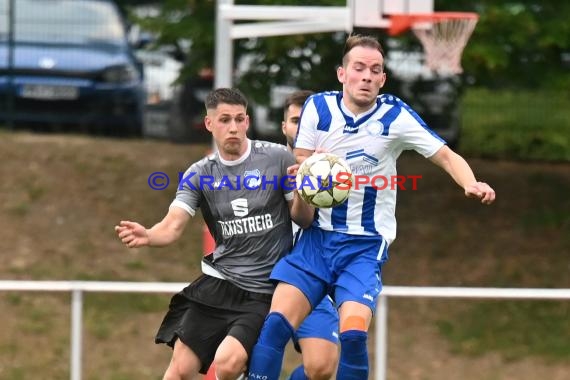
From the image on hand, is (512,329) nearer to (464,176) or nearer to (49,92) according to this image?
(464,176)

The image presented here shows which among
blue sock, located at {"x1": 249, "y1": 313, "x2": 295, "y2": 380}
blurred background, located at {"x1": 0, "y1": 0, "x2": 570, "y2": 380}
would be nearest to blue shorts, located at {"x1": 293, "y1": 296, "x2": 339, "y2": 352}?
blue sock, located at {"x1": 249, "y1": 313, "x2": 295, "y2": 380}

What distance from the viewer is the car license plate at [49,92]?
13227 mm

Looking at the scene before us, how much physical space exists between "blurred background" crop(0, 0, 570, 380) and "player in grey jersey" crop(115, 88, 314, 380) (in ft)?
9.19

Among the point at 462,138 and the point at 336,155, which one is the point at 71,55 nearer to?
the point at 462,138

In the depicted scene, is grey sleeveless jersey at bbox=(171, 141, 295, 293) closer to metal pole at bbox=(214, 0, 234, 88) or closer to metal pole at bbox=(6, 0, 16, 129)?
metal pole at bbox=(214, 0, 234, 88)

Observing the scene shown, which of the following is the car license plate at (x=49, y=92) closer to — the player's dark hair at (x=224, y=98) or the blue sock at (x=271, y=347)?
the player's dark hair at (x=224, y=98)

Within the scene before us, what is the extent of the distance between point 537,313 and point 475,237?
4.64 ft

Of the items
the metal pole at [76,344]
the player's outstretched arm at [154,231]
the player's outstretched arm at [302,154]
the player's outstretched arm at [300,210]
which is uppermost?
the player's outstretched arm at [302,154]

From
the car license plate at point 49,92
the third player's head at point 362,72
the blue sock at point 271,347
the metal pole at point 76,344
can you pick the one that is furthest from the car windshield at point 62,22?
the blue sock at point 271,347

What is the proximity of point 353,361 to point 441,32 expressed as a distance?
3.56 m

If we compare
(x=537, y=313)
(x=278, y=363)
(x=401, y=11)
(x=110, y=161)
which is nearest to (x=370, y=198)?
(x=278, y=363)

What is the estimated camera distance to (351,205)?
6242mm

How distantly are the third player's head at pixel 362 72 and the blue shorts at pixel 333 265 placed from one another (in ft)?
2.19

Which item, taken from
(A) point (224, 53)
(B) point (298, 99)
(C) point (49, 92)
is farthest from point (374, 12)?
(C) point (49, 92)
